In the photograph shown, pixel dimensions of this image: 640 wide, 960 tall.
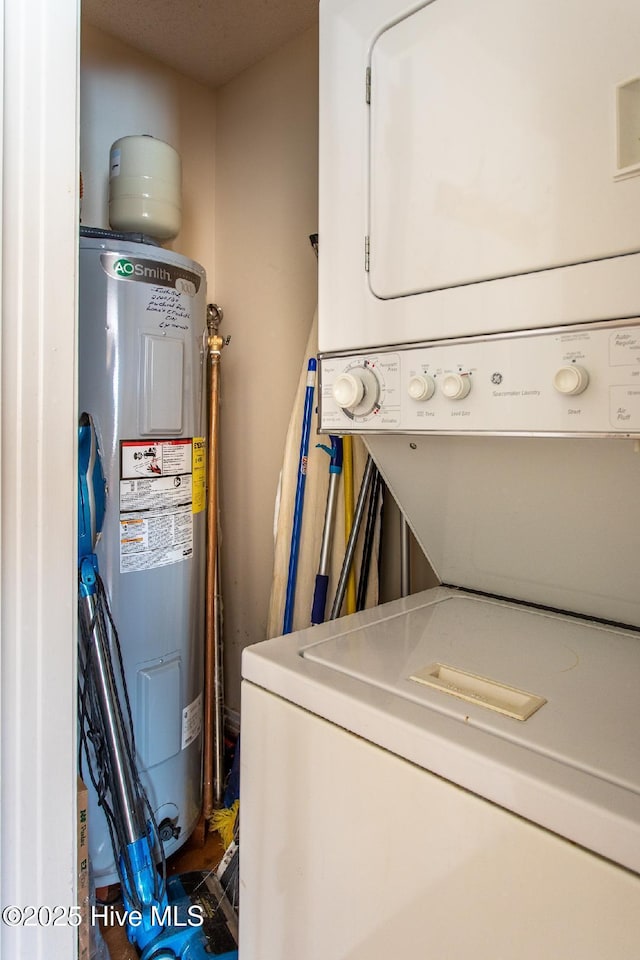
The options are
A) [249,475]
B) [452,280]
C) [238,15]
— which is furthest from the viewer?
[249,475]

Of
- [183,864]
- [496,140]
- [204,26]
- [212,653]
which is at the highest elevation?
[204,26]

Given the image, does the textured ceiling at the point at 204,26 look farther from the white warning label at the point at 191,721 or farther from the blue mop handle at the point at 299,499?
the white warning label at the point at 191,721

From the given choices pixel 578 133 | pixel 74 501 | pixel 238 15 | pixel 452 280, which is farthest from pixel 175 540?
pixel 238 15

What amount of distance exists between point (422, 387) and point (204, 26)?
1.87 meters

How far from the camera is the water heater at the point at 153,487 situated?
1.66 metres

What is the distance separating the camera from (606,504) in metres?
1.08

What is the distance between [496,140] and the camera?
981mm

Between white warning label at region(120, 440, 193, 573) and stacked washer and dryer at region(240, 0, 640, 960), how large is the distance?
715mm

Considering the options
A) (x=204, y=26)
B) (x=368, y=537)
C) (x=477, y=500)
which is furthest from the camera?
(x=204, y=26)

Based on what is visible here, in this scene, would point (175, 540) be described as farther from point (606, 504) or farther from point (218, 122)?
point (218, 122)

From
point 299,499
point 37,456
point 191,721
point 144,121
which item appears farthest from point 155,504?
point 144,121

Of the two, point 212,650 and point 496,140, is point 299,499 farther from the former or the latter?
point 496,140

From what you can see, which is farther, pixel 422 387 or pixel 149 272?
pixel 149 272

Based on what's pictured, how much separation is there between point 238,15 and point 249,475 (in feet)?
5.47
